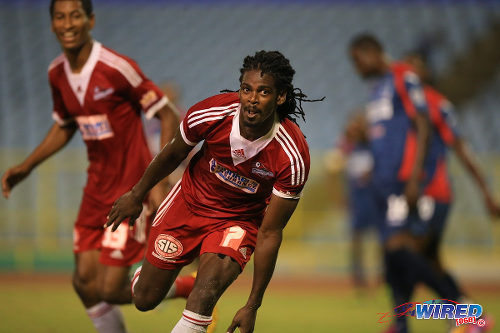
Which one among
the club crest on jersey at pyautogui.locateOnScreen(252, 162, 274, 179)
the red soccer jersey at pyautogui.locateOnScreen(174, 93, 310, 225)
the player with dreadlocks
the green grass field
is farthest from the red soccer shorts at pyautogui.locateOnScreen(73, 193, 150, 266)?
the green grass field

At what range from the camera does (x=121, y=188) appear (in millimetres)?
5051

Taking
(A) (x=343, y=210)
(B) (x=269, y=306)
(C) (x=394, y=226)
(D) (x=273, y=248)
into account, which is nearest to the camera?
(D) (x=273, y=248)

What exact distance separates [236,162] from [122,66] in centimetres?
125

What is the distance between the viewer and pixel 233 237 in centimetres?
429

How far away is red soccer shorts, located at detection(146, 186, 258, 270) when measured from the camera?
14.1ft

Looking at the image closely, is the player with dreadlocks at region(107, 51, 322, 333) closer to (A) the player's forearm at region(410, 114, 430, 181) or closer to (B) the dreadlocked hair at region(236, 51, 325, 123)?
(B) the dreadlocked hair at region(236, 51, 325, 123)

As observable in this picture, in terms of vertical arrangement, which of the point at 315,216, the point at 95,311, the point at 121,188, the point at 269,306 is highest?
the point at 315,216

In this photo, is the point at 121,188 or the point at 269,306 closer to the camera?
the point at 121,188

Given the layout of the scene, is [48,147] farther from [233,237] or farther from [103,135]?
[233,237]

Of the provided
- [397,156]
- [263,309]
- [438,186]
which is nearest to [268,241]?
[397,156]

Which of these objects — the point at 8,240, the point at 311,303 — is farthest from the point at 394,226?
the point at 8,240

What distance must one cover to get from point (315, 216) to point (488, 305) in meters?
5.09

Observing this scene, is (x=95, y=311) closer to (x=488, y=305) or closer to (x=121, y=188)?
(x=121, y=188)

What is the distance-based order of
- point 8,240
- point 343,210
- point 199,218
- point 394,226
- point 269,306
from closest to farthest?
point 199,218
point 394,226
point 269,306
point 8,240
point 343,210
